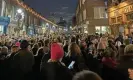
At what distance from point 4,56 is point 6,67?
0.81 m

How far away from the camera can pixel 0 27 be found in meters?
35.7

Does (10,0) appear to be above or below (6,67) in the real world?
above

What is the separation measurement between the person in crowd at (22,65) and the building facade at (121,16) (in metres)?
15.1

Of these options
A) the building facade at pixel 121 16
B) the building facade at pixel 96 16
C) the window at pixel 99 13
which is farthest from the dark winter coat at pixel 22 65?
the window at pixel 99 13

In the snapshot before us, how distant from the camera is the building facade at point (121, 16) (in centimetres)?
2180

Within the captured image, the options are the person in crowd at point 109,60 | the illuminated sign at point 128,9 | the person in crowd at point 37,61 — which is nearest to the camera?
the person in crowd at point 109,60

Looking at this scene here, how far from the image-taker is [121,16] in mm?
24672

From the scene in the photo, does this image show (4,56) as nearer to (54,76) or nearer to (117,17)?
(54,76)

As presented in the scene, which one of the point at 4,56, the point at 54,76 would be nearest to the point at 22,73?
the point at 4,56

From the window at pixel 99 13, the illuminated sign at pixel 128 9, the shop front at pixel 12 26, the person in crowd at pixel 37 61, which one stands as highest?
the window at pixel 99 13

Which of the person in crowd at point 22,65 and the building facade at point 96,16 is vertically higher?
the building facade at point 96,16

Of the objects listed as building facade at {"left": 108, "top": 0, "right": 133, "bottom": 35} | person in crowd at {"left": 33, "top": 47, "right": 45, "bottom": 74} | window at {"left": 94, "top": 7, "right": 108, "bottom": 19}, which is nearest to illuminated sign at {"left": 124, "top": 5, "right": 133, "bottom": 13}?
building facade at {"left": 108, "top": 0, "right": 133, "bottom": 35}

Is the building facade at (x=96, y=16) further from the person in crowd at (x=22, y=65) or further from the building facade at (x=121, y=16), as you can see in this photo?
the person in crowd at (x=22, y=65)

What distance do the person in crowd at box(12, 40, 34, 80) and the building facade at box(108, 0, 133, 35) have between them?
49.5 ft
